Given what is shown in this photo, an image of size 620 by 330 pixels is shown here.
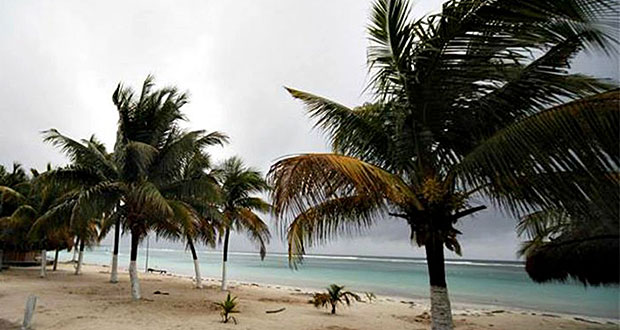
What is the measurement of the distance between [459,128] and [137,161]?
9.00m

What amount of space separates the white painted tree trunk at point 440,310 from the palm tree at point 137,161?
7710 millimetres

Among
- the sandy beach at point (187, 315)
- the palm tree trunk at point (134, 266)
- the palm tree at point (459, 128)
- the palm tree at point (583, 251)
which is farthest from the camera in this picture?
the palm tree trunk at point (134, 266)

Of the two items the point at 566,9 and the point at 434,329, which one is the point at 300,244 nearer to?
the point at 434,329

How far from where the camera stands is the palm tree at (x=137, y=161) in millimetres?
11055

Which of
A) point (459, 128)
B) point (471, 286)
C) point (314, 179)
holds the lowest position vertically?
point (471, 286)

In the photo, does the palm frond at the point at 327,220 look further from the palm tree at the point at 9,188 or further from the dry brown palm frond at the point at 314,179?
the palm tree at the point at 9,188

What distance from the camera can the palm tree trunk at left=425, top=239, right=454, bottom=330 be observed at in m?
5.16

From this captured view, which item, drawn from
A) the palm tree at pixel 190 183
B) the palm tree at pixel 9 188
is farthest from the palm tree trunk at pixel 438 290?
the palm tree at pixel 9 188

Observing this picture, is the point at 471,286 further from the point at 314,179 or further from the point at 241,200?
the point at 314,179

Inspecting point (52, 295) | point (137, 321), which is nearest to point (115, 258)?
point (52, 295)

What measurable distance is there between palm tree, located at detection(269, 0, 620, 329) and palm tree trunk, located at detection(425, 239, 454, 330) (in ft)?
0.06

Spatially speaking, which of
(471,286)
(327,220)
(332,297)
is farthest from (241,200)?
(471,286)

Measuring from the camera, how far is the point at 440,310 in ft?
17.1

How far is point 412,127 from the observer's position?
17.8ft
